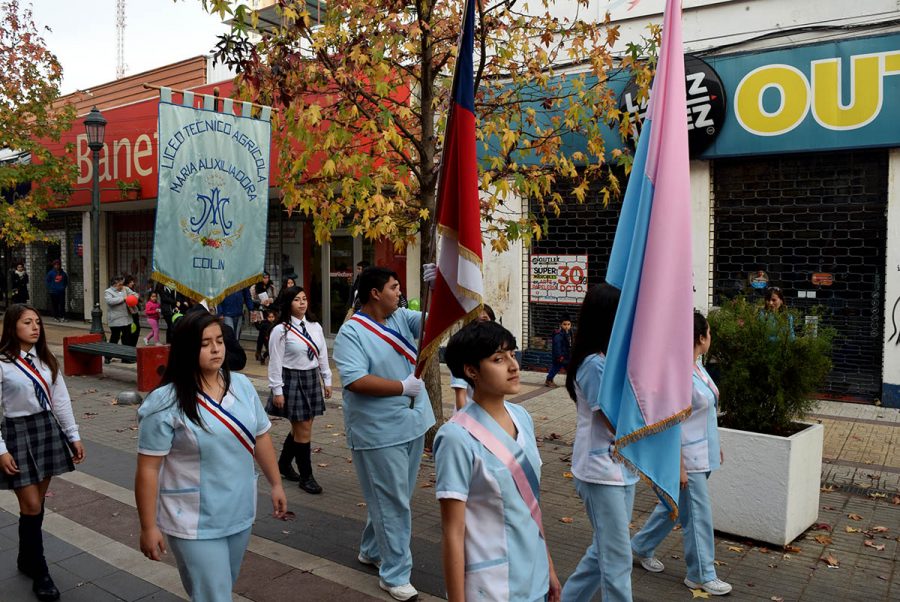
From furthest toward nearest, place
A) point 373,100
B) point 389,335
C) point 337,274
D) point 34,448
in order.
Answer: point 337,274 < point 373,100 < point 389,335 < point 34,448

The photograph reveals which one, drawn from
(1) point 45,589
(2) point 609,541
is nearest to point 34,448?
(1) point 45,589

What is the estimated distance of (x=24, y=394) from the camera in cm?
469

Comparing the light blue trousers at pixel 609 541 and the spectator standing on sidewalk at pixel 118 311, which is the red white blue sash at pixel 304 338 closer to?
the light blue trousers at pixel 609 541

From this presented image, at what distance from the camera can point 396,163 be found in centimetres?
829

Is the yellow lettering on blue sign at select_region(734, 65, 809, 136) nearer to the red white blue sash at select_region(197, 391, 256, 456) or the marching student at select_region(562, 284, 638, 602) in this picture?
the marching student at select_region(562, 284, 638, 602)

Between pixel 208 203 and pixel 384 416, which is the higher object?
pixel 208 203

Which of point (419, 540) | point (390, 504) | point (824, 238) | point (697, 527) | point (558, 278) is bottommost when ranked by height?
point (419, 540)

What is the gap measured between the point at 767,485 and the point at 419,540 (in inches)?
99.0

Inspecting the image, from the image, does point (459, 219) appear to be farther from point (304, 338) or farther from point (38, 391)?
point (304, 338)

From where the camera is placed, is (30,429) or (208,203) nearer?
(30,429)

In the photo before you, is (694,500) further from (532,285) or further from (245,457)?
(532,285)

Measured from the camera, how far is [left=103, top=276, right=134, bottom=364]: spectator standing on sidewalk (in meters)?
14.7

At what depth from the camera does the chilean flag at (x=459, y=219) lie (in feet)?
12.5

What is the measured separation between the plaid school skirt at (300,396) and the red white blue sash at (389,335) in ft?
7.20
